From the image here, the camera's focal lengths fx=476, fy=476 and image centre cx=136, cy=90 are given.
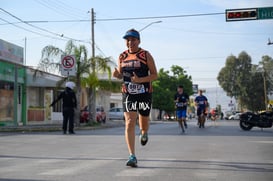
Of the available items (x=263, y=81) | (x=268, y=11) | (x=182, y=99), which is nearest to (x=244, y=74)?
(x=263, y=81)

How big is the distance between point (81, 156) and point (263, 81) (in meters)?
74.0

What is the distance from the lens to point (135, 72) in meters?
7.46

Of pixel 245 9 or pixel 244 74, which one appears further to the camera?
pixel 244 74

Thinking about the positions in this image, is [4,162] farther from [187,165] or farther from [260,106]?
[260,106]

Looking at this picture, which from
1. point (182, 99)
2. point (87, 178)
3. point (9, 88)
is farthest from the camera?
point (9, 88)

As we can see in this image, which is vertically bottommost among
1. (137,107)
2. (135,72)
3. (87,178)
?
(87,178)

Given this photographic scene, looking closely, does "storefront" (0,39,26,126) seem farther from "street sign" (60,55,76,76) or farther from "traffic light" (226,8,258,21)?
"traffic light" (226,8,258,21)

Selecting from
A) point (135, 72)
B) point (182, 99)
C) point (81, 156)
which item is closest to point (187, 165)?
point (135, 72)

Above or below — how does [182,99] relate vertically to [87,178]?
above

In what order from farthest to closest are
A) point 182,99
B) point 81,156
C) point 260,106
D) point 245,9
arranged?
point 260,106, point 245,9, point 182,99, point 81,156

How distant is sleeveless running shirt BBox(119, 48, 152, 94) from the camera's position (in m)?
7.41

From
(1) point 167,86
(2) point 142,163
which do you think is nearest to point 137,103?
(2) point 142,163

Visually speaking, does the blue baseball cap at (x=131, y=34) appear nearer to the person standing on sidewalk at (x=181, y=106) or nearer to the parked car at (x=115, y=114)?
the person standing on sidewalk at (x=181, y=106)

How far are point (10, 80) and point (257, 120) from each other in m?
15.0
